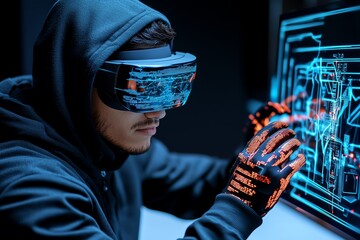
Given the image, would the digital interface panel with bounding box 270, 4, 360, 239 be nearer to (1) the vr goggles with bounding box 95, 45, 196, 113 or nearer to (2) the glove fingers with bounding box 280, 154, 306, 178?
(2) the glove fingers with bounding box 280, 154, 306, 178

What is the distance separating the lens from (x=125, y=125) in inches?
40.6

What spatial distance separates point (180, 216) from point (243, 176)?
1.87 feet

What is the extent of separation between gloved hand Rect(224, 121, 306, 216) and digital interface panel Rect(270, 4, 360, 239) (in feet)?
0.32

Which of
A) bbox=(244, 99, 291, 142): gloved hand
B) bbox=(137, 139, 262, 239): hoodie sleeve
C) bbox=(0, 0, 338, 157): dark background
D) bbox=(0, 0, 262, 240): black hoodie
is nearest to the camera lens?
bbox=(0, 0, 262, 240): black hoodie

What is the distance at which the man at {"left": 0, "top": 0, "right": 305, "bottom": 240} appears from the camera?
81cm

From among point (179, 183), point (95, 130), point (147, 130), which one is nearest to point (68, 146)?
point (95, 130)

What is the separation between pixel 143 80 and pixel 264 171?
1.03 ft

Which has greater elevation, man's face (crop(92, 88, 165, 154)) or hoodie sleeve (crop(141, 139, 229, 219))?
man's face (crop(92, 88, 165, 154))

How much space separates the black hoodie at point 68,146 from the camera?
2.62ft

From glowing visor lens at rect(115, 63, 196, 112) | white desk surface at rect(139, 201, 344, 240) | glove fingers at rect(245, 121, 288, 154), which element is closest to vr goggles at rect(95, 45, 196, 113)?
glowing visor lens at rect(115, 63, 196, 112)

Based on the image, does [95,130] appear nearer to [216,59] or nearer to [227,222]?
[227,222]

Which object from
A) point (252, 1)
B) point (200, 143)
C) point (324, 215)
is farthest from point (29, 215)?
point (252, 1)

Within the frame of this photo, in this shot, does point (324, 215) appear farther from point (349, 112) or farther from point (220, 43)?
point (220, 43)

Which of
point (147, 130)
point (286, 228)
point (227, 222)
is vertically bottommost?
point (286, 228)
